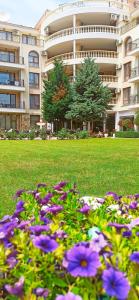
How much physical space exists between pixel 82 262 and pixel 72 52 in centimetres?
4091

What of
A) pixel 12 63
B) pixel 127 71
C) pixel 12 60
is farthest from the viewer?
pixel 12 60

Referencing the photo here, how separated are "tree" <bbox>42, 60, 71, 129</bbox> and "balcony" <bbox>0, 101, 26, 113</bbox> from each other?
7736mm

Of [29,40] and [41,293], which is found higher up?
[29,40]

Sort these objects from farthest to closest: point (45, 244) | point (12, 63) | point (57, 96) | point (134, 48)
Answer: point (12, 63) → point (134, 48) → point (57, 96) → point (45, 244)

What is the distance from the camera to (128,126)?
34719 millimetres

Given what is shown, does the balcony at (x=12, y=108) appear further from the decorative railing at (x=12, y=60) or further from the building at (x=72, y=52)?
the decorative railing at (x=12, y=60)

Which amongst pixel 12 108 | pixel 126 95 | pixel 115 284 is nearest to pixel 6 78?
pixel 12 108

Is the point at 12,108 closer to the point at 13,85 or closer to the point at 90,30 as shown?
the point at 13,85

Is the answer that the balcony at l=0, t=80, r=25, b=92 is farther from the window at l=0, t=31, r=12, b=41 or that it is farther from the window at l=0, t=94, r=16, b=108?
the window at l=0, t=31, r=12, b=41

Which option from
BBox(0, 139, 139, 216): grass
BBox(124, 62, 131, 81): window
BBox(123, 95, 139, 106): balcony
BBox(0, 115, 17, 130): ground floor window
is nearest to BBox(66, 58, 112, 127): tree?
BBox(123, 95, 139, 106): balcony

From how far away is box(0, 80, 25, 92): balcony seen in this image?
138ft

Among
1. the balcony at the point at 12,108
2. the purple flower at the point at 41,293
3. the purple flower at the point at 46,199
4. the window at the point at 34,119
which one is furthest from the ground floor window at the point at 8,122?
the purple flower at the point at 41,293

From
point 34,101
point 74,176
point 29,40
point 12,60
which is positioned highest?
point 29,40

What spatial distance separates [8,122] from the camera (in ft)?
147
